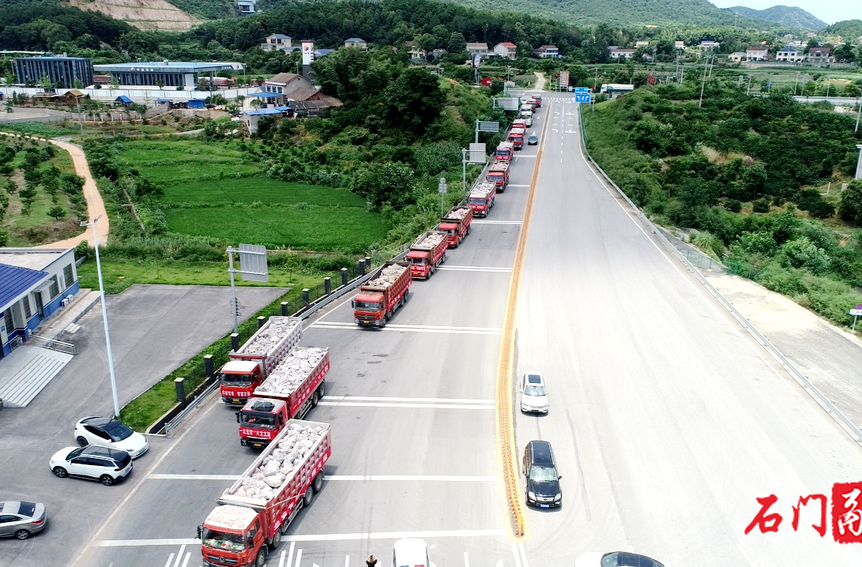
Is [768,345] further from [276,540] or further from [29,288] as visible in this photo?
[29,288]

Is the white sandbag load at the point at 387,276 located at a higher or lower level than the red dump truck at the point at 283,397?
higher

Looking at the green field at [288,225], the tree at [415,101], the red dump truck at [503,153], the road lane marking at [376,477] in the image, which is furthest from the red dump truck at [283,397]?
the tree at [415,101]

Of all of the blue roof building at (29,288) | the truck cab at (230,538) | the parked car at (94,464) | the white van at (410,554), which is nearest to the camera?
the white van at (410,554)

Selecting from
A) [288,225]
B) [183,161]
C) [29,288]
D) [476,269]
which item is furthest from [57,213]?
[476,269]

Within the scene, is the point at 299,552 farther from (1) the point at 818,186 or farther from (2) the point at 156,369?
(1) the point at 818,186

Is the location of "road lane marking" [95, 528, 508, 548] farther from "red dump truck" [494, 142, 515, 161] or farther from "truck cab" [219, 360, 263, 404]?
"red dump truck" [494, 142, 515, 161]

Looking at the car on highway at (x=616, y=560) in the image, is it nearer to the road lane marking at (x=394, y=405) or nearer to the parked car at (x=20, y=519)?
the road lane marking at (x=394, y=405)

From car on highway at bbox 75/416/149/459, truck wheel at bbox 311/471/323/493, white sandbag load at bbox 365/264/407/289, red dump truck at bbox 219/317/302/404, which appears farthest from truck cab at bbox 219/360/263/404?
white sandbag load at bbox 365/264/407/289
